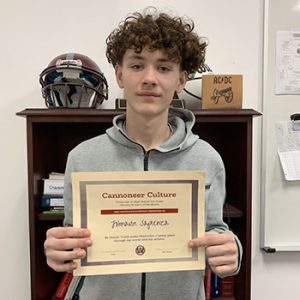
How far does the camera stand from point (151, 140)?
1.08m

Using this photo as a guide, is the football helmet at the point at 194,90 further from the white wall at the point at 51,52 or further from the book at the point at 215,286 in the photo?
the book at the point at 215,286

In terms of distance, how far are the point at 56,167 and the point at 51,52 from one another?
56cm

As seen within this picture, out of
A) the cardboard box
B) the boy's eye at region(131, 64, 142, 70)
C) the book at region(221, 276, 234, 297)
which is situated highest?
the boy's eye at region(131, 64, 142, 70)

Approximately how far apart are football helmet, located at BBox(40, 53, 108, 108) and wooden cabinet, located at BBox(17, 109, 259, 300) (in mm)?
91

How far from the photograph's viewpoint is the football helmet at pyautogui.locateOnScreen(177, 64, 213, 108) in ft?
4.77

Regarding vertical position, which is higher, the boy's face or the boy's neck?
the boy's face

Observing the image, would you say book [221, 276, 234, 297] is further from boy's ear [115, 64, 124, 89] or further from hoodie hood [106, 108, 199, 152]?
boy's ear [115, 64, 124, 89]

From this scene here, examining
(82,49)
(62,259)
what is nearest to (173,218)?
(62,259)

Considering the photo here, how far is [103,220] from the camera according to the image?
89 centimetres

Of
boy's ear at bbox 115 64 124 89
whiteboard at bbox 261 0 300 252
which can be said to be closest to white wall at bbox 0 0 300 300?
whiteboard at bbox 261 0 300 252

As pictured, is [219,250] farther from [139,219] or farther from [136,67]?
[136,67]

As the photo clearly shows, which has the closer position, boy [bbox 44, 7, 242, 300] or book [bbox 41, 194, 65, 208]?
boy [bbox 44, 7, 242, 300]

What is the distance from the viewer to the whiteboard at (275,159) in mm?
1675

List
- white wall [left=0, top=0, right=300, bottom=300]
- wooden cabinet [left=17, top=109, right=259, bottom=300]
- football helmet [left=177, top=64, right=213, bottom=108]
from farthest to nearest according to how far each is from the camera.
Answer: white wall [left=0, top=0, right=300, bottom=300], football helmet [left=177, top=64, right=213, bottom=108], wooden cabinet [left=17, top=109, right=259, bottom=300]
